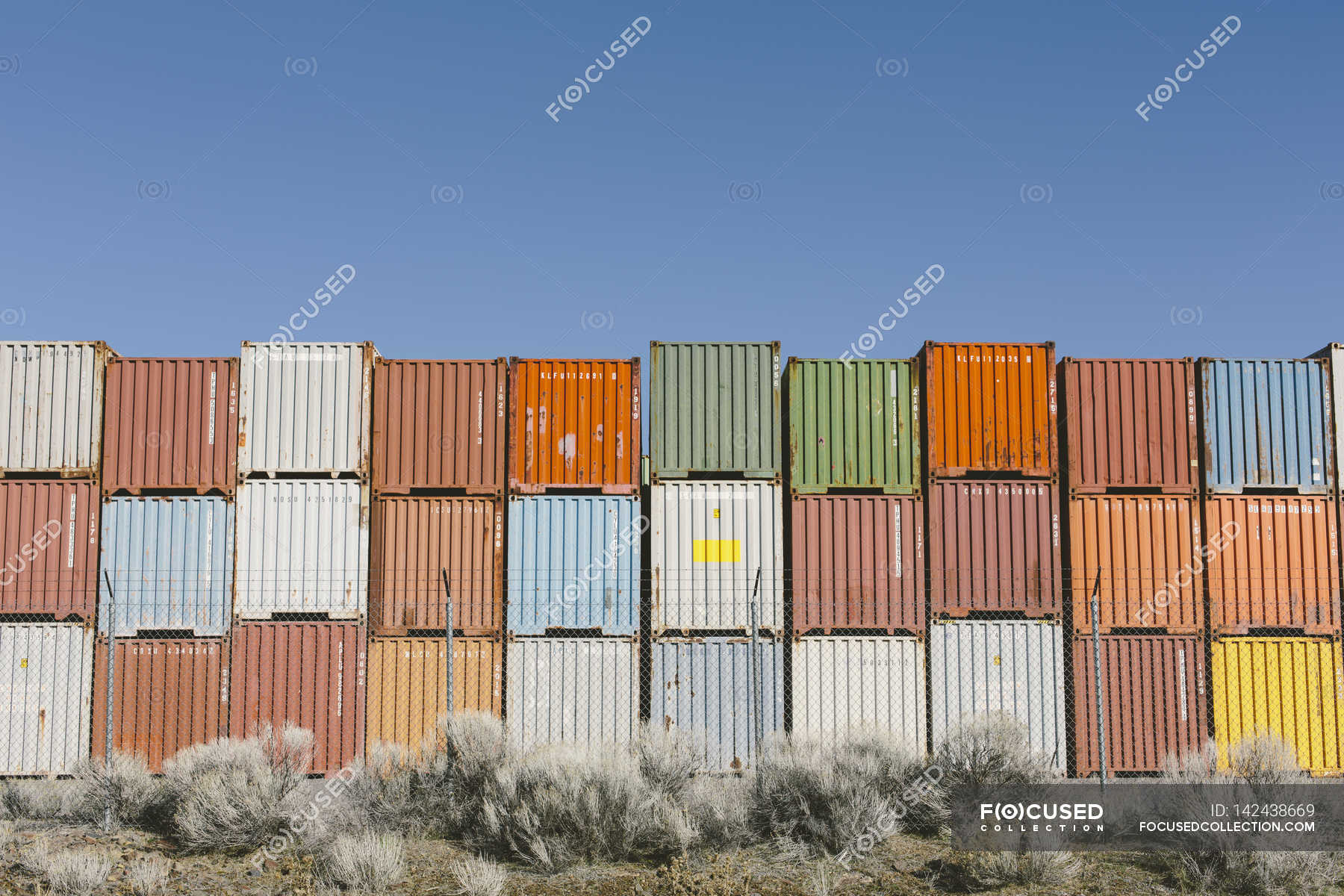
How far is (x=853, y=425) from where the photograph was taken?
53.8 feet

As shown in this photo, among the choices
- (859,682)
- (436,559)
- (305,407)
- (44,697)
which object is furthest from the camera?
(305,407)

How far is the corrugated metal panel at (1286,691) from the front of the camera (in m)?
15.4

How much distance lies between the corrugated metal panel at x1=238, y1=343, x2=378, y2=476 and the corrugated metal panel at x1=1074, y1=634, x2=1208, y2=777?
1182cm

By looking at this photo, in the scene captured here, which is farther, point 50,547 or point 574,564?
point 574,564

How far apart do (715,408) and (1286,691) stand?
9.81 meters

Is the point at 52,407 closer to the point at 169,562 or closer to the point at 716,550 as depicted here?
the point at 169,562

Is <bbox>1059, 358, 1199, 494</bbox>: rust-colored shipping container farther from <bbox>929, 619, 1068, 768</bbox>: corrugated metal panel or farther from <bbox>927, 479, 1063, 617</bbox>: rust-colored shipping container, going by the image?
<bbox>929, 619, 1068, 768</bbox>: corrugated metal panel

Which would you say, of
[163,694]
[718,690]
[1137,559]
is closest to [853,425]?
[718,690]

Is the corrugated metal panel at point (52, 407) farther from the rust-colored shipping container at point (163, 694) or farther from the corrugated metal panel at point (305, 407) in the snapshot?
the rust-colored shipping container at point (163, 694)

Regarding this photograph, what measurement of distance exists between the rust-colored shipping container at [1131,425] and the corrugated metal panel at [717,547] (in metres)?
4.98

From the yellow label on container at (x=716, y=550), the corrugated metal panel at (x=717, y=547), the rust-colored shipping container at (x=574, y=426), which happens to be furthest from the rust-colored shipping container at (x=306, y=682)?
the yellow label on container at (x=716, y=550)

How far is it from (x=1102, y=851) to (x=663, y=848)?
452 cm

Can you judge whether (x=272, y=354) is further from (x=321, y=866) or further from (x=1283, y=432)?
(x=1283, y=432)

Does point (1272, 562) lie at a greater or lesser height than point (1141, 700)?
greater
